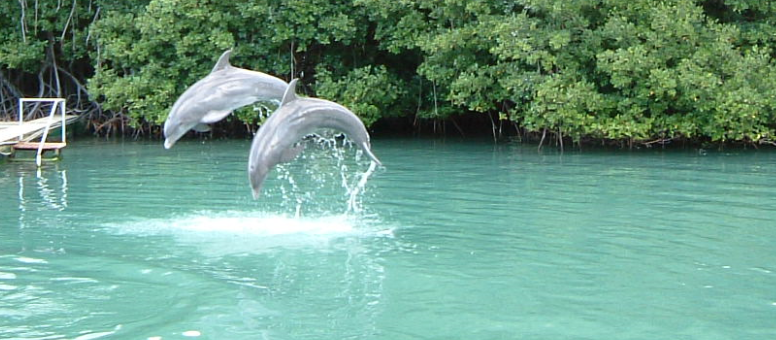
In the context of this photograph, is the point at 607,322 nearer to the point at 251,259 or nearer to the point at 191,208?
the point at 251,259

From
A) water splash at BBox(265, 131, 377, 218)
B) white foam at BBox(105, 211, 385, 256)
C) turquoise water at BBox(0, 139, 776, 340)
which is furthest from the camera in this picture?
water splash at BBox(265, 131, 377, 218)

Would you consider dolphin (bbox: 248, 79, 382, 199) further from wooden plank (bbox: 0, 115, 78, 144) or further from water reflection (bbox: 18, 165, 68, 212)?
wooden plank (bbox: 0, 115, 78, 144)

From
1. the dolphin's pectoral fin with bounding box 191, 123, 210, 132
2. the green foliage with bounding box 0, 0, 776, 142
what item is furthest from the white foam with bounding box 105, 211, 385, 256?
the green foliage with bounding box 0, 0, 776, 142

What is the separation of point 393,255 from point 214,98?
229 centimetres

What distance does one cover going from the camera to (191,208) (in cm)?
1307

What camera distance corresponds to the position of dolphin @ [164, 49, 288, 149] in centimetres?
884

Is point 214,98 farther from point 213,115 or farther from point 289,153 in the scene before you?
point 289,153

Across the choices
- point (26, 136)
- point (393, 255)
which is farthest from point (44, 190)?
point (393, 255)

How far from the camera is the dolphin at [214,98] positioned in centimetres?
884

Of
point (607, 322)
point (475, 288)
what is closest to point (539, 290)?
point (475, 288)

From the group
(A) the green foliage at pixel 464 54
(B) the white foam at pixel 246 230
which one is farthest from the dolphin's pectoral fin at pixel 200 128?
(A) the green foliage at pixel 464 54

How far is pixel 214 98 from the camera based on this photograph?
29.0 ft

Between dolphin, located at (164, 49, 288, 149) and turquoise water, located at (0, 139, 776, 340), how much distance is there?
127 centimetres

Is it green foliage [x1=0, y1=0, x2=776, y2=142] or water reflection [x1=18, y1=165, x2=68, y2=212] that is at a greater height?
green foliage [x1=0, y1=0, x2=776, y2=142]
